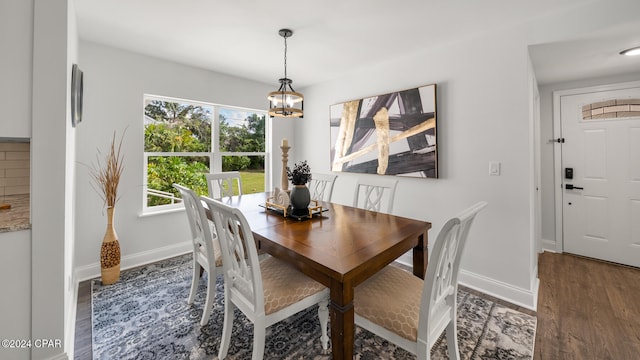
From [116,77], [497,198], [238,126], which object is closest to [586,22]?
[497,198]

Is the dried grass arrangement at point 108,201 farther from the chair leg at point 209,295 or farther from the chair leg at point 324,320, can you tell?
the chair leg at point 324,320

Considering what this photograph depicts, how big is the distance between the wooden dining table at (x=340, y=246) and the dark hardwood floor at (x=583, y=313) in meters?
1.07

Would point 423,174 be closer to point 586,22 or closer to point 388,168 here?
point 388,168

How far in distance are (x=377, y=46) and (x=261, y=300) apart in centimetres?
258

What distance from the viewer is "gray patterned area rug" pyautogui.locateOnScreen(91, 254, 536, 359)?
1657mm

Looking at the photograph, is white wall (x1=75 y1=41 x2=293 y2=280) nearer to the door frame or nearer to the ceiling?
the ceiling

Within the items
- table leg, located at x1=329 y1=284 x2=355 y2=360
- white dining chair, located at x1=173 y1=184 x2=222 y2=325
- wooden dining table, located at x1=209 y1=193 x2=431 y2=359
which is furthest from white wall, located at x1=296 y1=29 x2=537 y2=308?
white dining chair, located at x1=173 y1=184 x2=222 y2=325

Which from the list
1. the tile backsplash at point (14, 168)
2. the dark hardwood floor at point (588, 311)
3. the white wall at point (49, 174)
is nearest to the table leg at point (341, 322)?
the dark hardwood floor at point (588, 311)

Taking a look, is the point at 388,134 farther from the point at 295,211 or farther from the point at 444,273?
the point at 444,273

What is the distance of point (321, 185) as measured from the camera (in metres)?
3.12

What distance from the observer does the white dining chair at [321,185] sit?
9.70 ft

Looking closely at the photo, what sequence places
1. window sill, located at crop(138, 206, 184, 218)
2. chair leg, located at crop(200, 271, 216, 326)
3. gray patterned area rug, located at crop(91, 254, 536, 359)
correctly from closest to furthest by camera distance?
1. gray patterned area rug, located at crop(91, 254, 536, 359)
2. chair leg, located at crop(200, 271, 216, 326)
3. window sill, located at crop(138, 206, 184, 218)

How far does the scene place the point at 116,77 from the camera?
2.77 meters

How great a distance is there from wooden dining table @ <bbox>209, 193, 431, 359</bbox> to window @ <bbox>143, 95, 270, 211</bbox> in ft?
5.34
